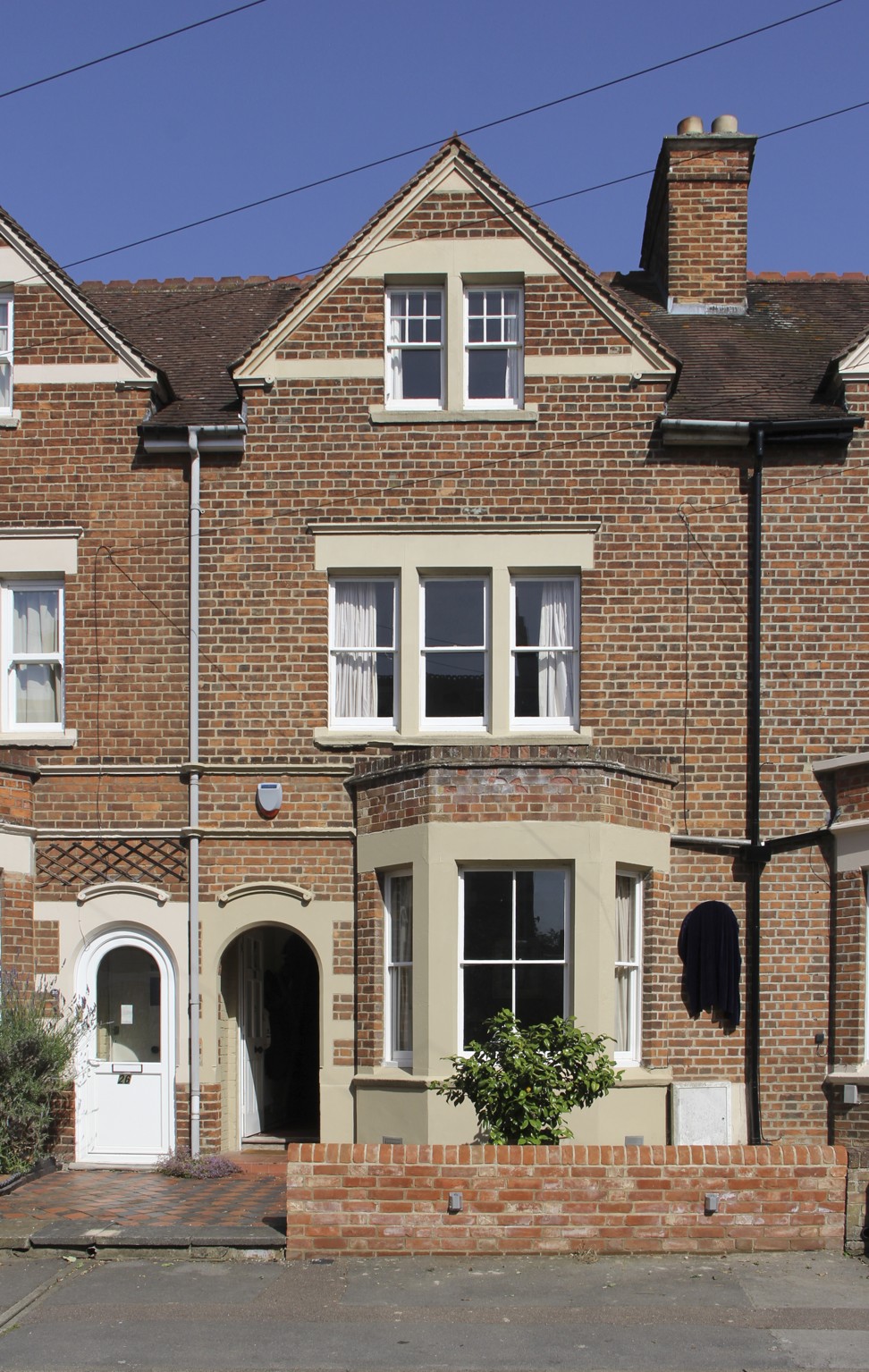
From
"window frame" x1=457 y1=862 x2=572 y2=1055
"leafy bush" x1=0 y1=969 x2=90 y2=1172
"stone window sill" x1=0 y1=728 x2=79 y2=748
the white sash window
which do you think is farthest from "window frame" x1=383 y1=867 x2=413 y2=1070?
the white sash window

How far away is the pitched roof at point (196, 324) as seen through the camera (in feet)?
54.9

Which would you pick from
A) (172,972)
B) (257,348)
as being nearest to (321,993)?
(172,972)

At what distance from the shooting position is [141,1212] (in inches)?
503

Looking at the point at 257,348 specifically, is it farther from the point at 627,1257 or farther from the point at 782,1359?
the point at 782,1359

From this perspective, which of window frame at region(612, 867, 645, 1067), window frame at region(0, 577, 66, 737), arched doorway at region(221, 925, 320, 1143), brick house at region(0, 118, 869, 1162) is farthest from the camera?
arched doorway at region(221, 925, 320, 1143)

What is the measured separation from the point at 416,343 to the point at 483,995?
6.96 meters

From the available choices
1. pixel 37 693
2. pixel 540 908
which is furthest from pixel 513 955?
pixel 37 693

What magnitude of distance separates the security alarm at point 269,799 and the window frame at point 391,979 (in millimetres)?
1369

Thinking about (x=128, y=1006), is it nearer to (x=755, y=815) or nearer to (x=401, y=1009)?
(x=401, y=1009)

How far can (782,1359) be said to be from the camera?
9055 mm

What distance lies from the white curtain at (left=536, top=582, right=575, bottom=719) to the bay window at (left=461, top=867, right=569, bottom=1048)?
2.07 meters

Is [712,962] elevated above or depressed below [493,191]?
below

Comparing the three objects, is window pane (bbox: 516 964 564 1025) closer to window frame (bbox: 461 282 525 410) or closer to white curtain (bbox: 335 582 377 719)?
white curtain (bbox: 335 582 377 719)

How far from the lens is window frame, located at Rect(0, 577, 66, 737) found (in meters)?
16.0
